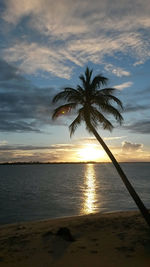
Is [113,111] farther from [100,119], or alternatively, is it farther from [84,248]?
[84,248]

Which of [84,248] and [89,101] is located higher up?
[89,101]

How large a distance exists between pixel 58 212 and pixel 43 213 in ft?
6.83

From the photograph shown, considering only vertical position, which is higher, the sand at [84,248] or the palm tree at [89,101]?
the palm tree at [89,101]

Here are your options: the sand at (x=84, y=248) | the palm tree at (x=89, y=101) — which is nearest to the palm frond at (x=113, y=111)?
the palm tree at (x=89, y=101)

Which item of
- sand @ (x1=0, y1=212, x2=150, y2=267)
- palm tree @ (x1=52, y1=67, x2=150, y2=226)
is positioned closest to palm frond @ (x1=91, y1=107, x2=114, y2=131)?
palm tree @ (x1=52, y1=67, x2=150, y2=226)

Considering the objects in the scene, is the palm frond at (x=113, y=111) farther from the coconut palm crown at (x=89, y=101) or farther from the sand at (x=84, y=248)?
the sand at (x=84, y=248)

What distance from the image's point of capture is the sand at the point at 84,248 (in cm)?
1012

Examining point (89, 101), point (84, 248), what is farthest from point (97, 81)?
point (84, 248)

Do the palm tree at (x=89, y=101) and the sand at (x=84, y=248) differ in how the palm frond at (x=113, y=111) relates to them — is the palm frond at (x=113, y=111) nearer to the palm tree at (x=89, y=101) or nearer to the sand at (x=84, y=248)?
the palm tree at (x=89, y=101)

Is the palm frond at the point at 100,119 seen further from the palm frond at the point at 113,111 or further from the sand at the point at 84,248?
the sand at the point at 84,248

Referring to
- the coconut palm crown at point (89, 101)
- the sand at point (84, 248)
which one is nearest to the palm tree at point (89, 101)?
the coconut palm crown at point (89, 101)

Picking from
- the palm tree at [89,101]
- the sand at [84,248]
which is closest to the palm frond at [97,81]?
the palm tree at [89,101]

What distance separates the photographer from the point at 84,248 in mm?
11742

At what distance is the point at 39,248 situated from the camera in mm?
12172
